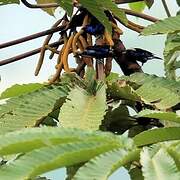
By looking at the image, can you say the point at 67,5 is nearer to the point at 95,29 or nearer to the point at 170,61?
the point at 95,29

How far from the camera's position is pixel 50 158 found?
556 mm

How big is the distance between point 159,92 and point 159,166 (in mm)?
338

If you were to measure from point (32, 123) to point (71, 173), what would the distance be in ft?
0.58

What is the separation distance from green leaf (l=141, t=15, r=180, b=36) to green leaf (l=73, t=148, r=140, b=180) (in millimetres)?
366

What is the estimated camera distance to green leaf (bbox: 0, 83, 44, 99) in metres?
0.96

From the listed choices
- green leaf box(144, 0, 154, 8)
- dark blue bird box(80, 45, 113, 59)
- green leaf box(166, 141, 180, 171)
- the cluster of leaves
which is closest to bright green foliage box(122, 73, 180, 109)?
the cluster of leaves

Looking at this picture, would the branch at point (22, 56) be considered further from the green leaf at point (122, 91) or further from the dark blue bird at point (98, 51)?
the green leaf at point (122, 91)

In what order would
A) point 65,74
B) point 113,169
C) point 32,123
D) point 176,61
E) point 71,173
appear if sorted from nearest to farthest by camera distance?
point 113,169 < point 71,173 < point 32,123 < point 65,74 < point 176,61

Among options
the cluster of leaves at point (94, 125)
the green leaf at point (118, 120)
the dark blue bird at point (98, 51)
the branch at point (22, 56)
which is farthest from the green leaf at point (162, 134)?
A: the branch at point (22, 56)

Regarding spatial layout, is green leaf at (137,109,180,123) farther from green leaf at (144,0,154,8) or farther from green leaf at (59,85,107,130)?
green leaf at (144,0,154,8)

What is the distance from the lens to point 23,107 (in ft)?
2.84

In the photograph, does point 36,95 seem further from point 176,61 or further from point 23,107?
point 176,61

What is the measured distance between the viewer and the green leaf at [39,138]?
58 cm

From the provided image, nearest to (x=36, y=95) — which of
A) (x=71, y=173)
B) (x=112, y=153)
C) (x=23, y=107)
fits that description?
(x=23, y=107)
